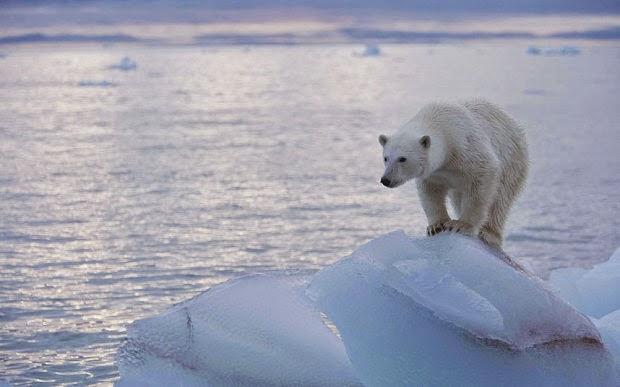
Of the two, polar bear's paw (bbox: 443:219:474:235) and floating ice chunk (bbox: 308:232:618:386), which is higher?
polar bear's paw (bbox: 443:219:474:235)

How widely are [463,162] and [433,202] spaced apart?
324 millimetres

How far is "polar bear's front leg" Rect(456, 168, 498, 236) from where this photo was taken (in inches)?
172

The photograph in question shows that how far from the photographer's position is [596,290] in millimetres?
5684

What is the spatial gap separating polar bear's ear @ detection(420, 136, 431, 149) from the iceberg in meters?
0.41

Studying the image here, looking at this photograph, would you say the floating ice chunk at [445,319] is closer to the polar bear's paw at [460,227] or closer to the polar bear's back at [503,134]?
the polar bear's paw at [460,227]

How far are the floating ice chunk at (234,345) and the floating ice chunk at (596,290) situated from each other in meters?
2.00

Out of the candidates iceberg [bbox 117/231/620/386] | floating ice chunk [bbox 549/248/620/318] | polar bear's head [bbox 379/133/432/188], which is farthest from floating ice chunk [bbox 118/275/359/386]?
floating ice chunk [bbox 549/248/620/318]

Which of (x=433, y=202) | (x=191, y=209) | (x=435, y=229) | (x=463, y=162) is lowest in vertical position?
(x=191, y=209)

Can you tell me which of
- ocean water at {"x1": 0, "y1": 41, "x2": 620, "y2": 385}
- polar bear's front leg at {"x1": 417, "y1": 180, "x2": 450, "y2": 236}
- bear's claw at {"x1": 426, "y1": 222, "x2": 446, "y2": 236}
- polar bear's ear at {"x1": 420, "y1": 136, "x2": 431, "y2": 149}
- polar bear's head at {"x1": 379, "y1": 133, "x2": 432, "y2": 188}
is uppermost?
polar bear's ear at {"x1": 420, "y1": 136, "x2": 431, "y2": 149}

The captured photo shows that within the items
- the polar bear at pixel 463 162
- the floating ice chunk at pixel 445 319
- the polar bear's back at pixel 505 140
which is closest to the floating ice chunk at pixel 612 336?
the floating ice chunk at pixel 445 319

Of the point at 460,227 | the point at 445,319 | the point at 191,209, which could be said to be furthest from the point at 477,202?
the point at 191,209

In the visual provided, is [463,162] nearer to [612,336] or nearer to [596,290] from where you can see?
[612,336]

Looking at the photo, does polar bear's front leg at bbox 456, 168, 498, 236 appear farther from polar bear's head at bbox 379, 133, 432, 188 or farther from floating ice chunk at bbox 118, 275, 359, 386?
floating ice chunk at bbox 118, 275, 359, 386

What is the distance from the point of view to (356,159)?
15594mm
